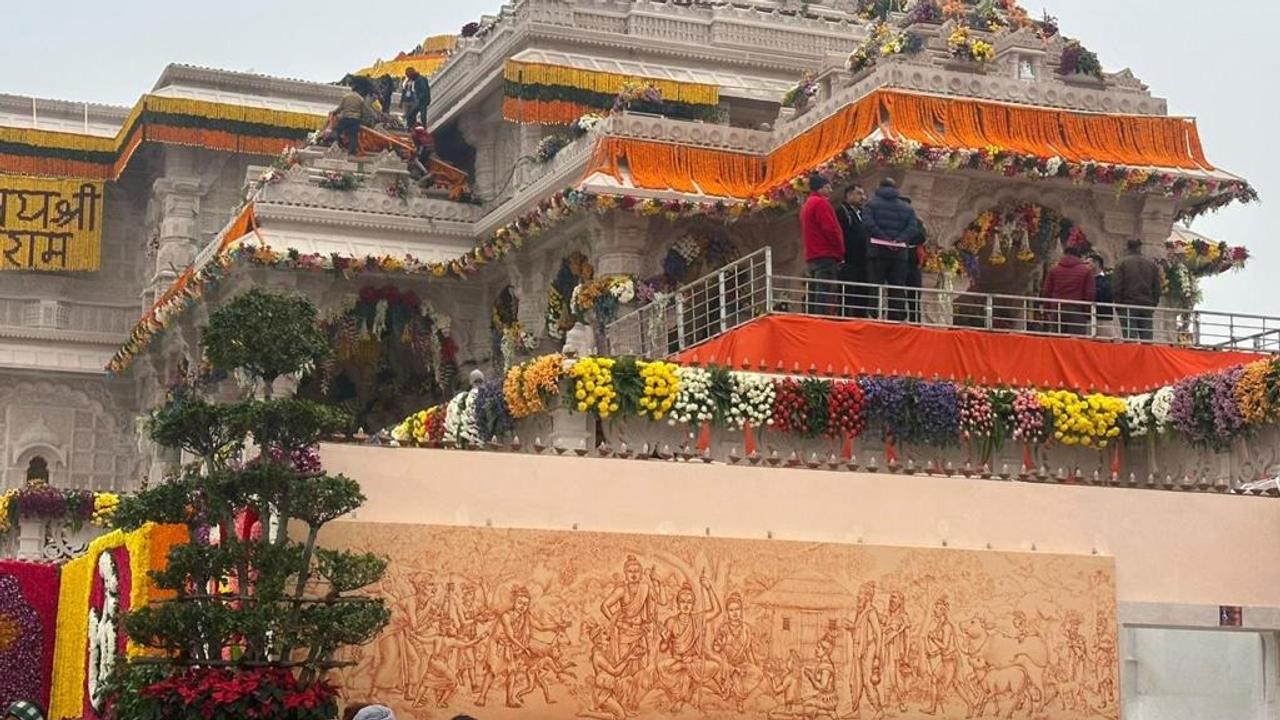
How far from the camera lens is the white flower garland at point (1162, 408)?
23484mm

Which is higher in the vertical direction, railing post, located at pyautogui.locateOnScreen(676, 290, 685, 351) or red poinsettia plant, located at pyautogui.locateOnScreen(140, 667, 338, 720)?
railing post, located at pyautogui.locateOnScreen(676, 290, 685, 351)

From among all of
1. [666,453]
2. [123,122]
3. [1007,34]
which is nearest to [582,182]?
[1007,34]

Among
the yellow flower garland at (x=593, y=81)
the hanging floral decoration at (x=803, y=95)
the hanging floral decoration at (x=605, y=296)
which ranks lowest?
the hanging floral decoration at (x=605, y=296)

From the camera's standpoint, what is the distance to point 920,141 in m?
26.8

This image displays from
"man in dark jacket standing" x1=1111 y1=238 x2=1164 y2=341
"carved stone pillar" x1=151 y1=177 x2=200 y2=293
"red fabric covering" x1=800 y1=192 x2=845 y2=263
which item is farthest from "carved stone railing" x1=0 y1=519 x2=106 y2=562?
"man in dark jacket standing" x1=1111 y1=238 x2=1164 y2=341

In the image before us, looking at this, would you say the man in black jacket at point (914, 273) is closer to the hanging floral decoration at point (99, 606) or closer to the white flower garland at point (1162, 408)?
the white flower garland at point (1162, 408)

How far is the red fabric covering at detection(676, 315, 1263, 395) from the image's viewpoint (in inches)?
952

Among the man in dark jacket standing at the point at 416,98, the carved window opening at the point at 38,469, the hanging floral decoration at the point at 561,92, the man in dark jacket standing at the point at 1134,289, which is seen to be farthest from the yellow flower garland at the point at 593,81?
the carved window opening at the point at 38,469

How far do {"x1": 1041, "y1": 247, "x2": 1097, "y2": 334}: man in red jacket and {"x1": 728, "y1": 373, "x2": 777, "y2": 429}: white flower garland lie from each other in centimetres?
528

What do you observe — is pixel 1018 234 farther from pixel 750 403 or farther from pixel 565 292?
pixel 750 403

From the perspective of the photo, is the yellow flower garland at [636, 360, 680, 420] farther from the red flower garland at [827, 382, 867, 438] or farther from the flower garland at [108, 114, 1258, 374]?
the flower garland at [108, 114, 1258, 374]

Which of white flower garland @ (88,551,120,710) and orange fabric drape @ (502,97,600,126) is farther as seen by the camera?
orange fabric drape @ (502,97,600,126)

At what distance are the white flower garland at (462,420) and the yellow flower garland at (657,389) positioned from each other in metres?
2.81

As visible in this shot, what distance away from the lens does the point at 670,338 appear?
29.2 metres
